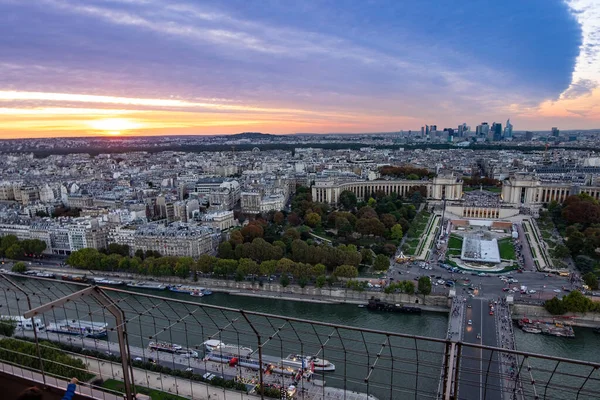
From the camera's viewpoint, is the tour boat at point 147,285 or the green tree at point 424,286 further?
the tour boat at point 147,285

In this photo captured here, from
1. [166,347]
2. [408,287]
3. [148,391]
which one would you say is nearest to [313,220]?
[408,287]

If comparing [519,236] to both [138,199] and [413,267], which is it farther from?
[138,199]

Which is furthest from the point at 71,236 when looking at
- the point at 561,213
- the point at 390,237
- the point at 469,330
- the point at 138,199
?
the point at 561,213

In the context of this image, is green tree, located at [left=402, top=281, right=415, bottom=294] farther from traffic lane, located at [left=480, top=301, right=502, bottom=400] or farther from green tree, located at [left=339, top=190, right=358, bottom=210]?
green tree, located at [left=339, top=190, right=358, bottom=210]

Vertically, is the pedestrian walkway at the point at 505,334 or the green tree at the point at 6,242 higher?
the green tree at the point at 6,242

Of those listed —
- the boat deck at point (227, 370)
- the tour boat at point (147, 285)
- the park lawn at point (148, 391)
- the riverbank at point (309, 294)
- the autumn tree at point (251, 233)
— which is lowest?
the tour boat at point (147, 285)

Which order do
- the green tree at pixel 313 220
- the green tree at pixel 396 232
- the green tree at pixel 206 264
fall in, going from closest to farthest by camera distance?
1. the green tree at pixel 206 264
2. the green tree at pixel 396 232
3. the green tree at pixel 313 220

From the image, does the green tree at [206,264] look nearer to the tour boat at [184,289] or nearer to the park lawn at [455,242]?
the tour boat at [184,289]

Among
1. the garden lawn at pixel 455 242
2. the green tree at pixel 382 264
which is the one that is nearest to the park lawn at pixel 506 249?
the garden lawn at pixel 455 242
